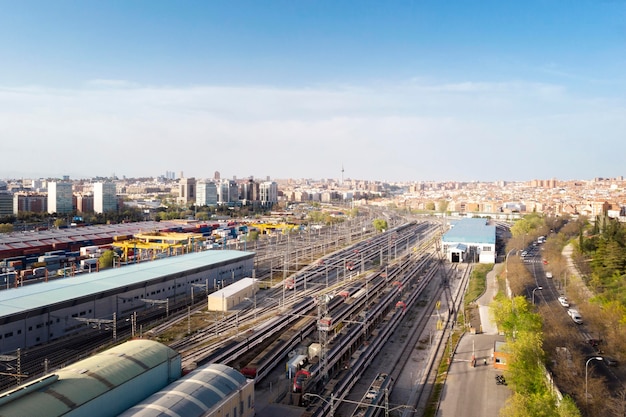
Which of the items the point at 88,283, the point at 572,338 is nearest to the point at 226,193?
the point at 88,283

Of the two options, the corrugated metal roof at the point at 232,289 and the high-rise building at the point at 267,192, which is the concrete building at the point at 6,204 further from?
the corrugated metal roof at the point at 232,289

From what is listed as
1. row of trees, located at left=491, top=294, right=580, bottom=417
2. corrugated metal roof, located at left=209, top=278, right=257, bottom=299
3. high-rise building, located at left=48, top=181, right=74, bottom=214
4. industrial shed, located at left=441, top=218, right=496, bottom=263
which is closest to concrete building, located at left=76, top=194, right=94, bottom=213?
high-rise building, located at left=48, top=181, right=74, bottom=214

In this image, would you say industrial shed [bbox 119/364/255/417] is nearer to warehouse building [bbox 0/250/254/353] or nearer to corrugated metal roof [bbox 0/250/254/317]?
warehouse building [bbox 0/250/254/353]

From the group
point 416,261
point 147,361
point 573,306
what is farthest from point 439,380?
point 416,261

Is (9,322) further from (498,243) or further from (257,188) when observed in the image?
(257,188)

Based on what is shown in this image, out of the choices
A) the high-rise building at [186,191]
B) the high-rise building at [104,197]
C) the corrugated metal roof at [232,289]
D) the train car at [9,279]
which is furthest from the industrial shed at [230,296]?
the high-rise building at [186,191]

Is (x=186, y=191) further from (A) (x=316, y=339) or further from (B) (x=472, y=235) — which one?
(A) (x=316, y=339)
